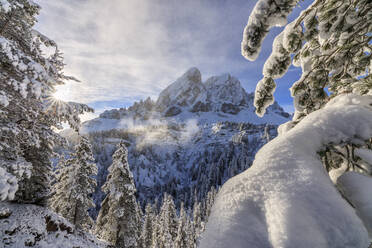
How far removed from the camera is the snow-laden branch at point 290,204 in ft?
3.08

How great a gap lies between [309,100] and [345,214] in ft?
8.66

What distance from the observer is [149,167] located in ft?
505

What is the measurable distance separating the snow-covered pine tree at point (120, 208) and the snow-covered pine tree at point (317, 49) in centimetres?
1611

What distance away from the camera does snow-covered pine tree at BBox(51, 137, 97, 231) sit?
16.1 meters

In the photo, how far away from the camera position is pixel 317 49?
3.26 m

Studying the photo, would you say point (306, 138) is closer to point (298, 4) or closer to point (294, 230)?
point (294, 230)

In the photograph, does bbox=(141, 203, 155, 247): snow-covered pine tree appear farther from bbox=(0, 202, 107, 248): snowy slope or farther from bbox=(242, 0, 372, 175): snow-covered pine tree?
bbox=(242, 0, 372, 175): snow-covered pine tree

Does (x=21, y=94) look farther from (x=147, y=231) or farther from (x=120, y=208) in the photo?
(x=147, y=231)

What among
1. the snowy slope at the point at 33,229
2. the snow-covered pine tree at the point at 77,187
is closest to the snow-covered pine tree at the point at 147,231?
the snow-covered pine tree at the point at 77,187

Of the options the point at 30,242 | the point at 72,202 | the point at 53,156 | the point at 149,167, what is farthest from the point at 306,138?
the point at 149,167

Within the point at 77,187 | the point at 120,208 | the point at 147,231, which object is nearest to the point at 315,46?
the point at 120,208

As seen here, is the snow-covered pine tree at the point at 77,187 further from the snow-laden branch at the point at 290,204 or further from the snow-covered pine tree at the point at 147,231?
the snow-laden branch at the point at 290,204

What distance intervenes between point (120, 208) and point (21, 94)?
1399 cm

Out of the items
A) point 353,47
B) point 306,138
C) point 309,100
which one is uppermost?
point 353,47
